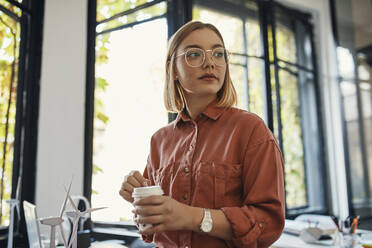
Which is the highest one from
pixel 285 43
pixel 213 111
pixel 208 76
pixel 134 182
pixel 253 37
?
pixel 285 43

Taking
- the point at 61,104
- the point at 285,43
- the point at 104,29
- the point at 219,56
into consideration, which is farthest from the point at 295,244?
the point at 285,43

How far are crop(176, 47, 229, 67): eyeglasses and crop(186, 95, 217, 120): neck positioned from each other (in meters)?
0.13

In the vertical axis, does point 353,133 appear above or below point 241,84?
below

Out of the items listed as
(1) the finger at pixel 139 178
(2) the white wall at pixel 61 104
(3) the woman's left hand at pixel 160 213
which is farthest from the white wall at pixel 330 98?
(3) the woman's left hand at pixel 160 213

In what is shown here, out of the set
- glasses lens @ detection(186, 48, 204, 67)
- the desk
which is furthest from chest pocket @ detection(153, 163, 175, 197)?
the desk

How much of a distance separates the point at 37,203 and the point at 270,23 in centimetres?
267

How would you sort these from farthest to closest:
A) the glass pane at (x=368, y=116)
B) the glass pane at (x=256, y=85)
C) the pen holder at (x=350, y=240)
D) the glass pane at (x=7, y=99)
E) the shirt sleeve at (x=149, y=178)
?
1. the glass pane at (x=368, y=116)
2. the glass pane at (x=256, y=85)
3. the glass pane at (x=7, y=99)
4. the pen holder at (x=350, y=240)
5. the shirt sleeve at (x=149, y=178)

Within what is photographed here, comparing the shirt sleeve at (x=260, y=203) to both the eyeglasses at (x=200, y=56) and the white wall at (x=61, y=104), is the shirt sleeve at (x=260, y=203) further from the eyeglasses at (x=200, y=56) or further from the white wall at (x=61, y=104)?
the white wall at (x=61, y=104)

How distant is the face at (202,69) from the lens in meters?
1.09

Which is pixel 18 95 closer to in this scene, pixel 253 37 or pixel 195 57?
pixel 195 57

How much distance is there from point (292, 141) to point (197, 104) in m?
2.79

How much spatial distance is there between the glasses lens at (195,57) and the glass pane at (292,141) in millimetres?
2594

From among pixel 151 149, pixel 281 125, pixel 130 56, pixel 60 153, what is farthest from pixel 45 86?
pixel 281 125

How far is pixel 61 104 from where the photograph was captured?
7.61 ft
